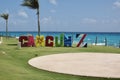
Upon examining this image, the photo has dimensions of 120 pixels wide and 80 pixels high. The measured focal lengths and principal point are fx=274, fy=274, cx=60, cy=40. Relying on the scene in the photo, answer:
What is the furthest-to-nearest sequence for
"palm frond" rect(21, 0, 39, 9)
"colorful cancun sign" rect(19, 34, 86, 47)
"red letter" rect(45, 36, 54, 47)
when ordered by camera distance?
1. "palm frond" rect(21, 0, 39, 9)
2. "red letter" rect(45, 36, 54, 47)
3. "colorful cancun sign" rect(19, 34, 86, 47)

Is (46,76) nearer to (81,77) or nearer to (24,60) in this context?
(81,77)

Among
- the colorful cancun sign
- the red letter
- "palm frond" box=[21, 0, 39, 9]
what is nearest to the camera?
the colorful cancun sign

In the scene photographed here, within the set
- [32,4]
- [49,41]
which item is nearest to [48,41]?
[49,41]

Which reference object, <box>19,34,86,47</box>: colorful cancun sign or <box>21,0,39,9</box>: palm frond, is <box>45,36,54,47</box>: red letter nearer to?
<box>19,34,86,47</box>: colorful cancun sign

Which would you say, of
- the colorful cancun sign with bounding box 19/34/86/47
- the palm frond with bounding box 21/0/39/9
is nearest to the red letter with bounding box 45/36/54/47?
the colorful cancun sign with bounding box 19/34/86/47

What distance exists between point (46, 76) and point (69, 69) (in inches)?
81.8

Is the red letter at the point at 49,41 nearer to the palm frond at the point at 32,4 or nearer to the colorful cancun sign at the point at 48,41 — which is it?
the colorful cancun sign at the point at 48,41

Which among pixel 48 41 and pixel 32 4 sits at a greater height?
pixel 32 4

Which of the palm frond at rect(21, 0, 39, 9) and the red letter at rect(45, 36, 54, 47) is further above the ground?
the palm frond at rect(21, 0, 39, 9)

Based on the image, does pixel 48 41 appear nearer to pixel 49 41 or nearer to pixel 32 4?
pixel 49 41

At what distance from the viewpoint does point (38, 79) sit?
11.7m

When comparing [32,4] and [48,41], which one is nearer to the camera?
[48,41]

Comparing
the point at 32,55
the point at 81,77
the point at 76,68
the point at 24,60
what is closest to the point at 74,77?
the point at 81,77

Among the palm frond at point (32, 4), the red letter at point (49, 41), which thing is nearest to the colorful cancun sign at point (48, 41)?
the red letter at point (49, 41)
